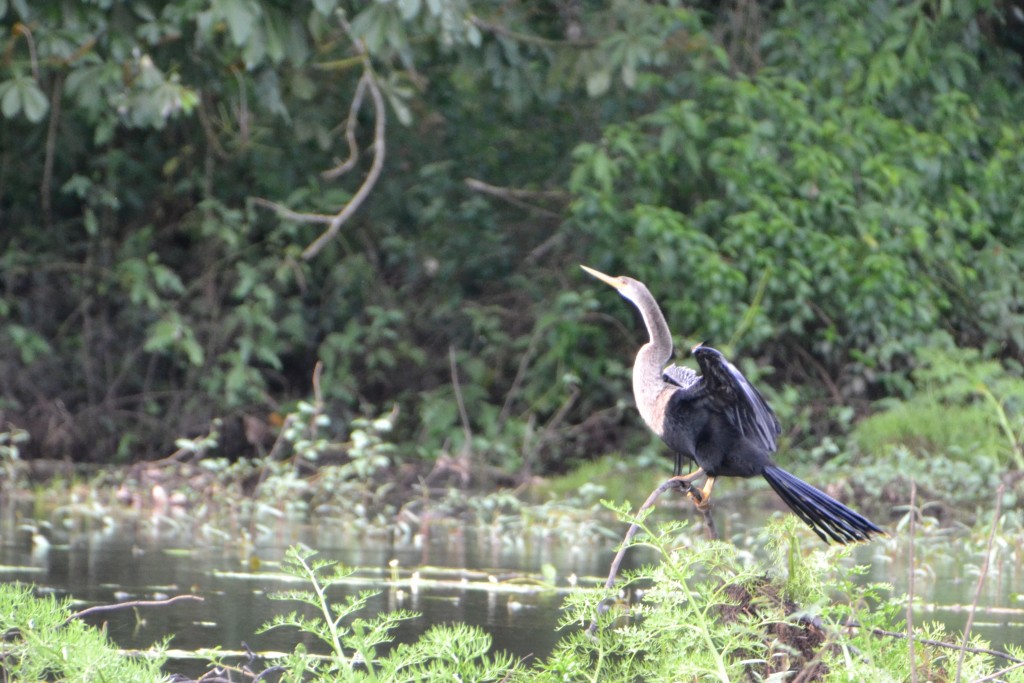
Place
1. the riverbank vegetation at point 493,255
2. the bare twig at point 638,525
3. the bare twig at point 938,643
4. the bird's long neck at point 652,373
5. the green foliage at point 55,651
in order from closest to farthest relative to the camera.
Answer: the green foliage at point 55,651 < the bare twig at point 938,643 < the bare twig at point 638,525 < the bird's long neck at point 652,373 < the riverbank vegetation at point 493,255

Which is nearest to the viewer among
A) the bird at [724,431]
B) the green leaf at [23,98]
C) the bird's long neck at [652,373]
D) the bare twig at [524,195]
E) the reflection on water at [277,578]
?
the bird at [724,431]

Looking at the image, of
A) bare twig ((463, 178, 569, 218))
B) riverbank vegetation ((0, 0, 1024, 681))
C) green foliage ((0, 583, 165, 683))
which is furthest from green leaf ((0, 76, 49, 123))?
green foliage ((0, 583, 165, 683))

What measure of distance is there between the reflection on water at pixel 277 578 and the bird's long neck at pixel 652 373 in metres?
0.73

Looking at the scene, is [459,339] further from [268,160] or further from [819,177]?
[819,177]

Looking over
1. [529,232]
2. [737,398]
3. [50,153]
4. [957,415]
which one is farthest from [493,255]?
[737,398]

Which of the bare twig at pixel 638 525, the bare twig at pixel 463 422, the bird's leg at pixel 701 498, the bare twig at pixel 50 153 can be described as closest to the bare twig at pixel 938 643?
the bare twig at pixel 638 525

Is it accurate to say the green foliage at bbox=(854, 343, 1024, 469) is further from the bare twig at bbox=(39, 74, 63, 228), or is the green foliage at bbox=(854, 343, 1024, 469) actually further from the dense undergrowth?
the bare twig at bbox=(39, 74, 63, 228)

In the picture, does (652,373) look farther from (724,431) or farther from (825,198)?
(825,198)

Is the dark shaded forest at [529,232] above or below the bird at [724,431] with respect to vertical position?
above

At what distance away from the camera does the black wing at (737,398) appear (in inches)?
148

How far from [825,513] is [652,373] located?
0.79m

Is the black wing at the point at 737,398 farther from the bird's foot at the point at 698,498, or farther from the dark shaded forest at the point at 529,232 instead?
the dark shaded forest at the point at 529,232

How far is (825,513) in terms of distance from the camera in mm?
3949

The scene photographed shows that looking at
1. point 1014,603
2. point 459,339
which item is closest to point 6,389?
point 459,339
